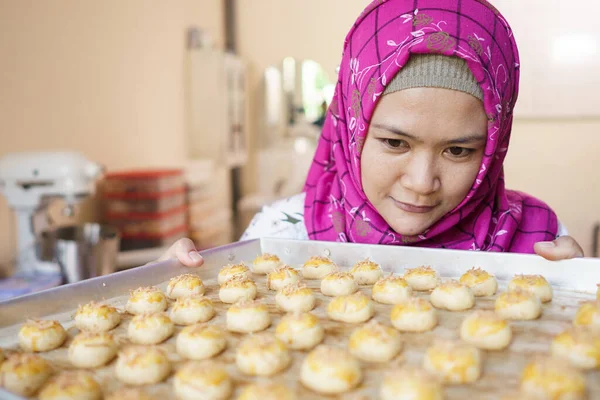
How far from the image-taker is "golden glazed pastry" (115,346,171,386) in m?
0.80

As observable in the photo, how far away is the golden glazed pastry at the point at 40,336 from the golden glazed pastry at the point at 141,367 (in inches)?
6.3

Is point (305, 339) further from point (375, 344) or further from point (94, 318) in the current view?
point (94, 318)

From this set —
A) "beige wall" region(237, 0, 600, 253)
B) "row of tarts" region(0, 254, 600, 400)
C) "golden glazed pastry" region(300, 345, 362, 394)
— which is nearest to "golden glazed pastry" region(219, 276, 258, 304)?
"row of tarts" region(0, 254, 600, 400)

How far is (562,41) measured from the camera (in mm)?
3877

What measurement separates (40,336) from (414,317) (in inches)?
26.0

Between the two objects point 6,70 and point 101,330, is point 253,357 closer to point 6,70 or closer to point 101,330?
point 101,330

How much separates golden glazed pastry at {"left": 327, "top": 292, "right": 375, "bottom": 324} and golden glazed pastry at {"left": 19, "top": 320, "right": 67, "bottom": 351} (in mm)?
507

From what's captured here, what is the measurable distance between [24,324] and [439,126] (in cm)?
86

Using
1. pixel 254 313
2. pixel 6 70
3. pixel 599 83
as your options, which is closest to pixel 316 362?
pixel 254 313

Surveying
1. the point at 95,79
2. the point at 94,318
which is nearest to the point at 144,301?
the point at 94,318

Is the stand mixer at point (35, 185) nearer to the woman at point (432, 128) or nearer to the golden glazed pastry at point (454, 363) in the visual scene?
the woman at point (432, 128)

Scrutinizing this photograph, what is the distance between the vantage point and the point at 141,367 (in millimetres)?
803

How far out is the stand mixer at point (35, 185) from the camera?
1.83m

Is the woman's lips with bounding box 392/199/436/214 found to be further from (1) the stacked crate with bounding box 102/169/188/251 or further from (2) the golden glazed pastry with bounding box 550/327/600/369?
(1) the stacked crate with bounding box 102/169/188/251
